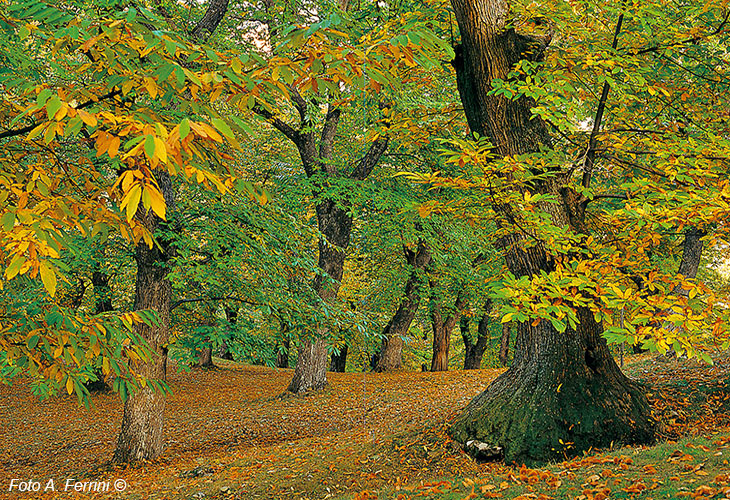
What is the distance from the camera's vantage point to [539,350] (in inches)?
246

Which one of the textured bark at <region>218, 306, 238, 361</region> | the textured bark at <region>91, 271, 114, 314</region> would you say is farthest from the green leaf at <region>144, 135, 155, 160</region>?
the textured bark at <region>91, 271, 114, 314</region>

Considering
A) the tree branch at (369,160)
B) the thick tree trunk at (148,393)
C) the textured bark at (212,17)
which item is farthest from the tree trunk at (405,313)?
the textured bark at (212,17)

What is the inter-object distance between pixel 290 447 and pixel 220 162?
694cm

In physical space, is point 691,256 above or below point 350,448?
above

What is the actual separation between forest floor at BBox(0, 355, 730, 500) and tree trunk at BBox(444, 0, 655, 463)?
342 mm

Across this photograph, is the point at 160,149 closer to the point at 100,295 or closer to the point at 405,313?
the point at 100,295

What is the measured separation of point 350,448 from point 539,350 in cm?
299

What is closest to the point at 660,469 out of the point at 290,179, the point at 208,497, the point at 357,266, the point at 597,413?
the point at 597,413

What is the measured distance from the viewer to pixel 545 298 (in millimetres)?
3439

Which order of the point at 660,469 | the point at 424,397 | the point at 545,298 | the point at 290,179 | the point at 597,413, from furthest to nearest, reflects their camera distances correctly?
the point at 290,179
the point at 424,397
the point at 597,413
the point at 660,469
the point at 545,298

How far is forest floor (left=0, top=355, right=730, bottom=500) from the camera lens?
4453 mm

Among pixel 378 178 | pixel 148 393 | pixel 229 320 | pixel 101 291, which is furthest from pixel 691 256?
pixel 101 291

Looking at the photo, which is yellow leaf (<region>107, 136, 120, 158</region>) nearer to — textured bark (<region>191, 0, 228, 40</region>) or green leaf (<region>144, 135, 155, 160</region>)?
green leaf (<region>144, 135, 155, 160</region>)

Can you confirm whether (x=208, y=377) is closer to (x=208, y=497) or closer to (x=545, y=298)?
(x=208, y=497)
